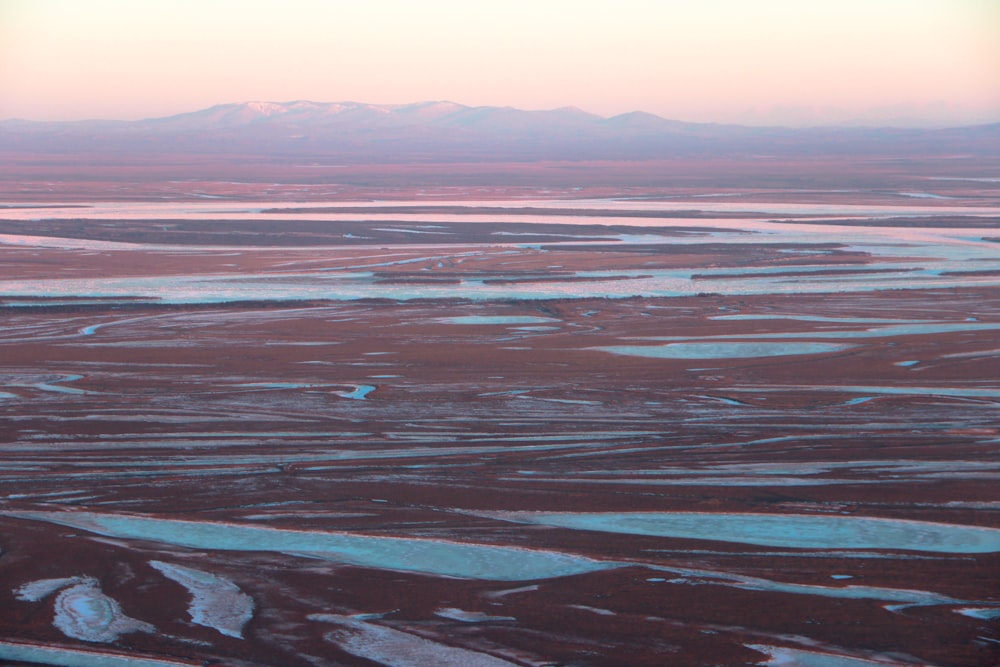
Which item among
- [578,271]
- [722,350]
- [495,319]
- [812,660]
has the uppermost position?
[578,271]

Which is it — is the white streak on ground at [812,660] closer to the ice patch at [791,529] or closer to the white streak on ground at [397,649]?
the white streak on ground at [397,649]

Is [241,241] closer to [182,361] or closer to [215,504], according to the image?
[182,361]

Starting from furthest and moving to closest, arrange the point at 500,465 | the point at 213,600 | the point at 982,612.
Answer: the point at 500,465, the point at 213,600, the point at 982,612

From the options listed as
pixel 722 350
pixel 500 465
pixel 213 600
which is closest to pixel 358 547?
pixel 213 600

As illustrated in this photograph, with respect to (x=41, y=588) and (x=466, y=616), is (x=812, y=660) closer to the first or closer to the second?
(x=466, y=616)

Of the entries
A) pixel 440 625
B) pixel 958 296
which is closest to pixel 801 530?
pixel 440 625

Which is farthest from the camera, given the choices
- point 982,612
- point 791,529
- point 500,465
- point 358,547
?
point 500,465

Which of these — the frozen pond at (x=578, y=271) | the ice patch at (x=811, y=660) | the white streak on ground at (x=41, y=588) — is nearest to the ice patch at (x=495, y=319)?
the frozen pond at (x=578, y=271)
